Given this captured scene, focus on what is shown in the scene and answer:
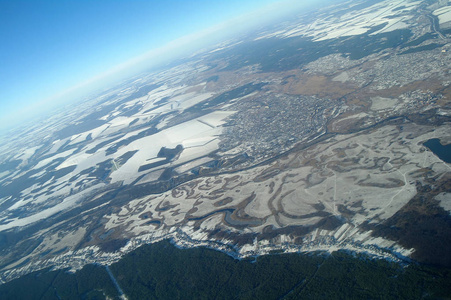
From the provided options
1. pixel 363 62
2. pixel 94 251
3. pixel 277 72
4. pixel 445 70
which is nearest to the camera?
pixel 94 251

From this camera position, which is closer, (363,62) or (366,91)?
(366,91)

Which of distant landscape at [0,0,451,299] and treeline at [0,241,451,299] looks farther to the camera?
distant landscape at [0,0,451,299]

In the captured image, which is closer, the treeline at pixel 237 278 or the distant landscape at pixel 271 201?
the treeline at pixel 237 278

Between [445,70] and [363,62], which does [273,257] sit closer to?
[445,70]

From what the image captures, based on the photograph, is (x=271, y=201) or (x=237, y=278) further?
(x=271, y=201)

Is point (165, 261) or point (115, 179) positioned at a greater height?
point (115, 179)

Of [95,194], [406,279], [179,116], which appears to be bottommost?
[406,279]

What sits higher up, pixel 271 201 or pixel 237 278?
pixel 271 201

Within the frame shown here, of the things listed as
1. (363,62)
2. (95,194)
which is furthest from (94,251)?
(363,62)

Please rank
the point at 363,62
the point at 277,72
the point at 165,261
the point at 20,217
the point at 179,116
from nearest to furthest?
the point at 165,261, the point at 20,217, the point at 363,62, the point at 179,116, the point at 277,72
